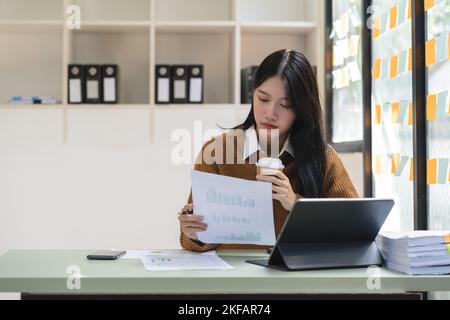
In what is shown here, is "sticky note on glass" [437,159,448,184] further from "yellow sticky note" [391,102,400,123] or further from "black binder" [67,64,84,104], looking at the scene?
"black binder" [67,64,84,104]

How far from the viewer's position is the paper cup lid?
196 centimetres

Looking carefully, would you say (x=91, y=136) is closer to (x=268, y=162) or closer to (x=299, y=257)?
(x=268, y=162)

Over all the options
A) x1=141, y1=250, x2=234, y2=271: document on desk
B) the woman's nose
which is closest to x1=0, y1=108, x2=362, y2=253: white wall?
the woman's nose

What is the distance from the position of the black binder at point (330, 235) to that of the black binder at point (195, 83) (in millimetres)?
2189

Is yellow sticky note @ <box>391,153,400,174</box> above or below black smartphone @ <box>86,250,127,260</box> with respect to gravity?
above

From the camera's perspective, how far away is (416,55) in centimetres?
264

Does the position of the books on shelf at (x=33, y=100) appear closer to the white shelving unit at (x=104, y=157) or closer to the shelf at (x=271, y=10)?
the white shelving unit at (x=104, y=157)

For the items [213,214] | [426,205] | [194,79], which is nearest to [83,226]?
[194,79]

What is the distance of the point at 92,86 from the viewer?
3785 millimetres

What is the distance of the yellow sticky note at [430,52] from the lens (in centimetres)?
253

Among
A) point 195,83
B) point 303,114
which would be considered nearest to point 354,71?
point 195,83

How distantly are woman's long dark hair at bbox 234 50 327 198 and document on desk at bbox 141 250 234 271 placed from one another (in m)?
0.39

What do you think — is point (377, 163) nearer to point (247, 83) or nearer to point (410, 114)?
point (410, 114)

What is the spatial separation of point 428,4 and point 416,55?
20cm
